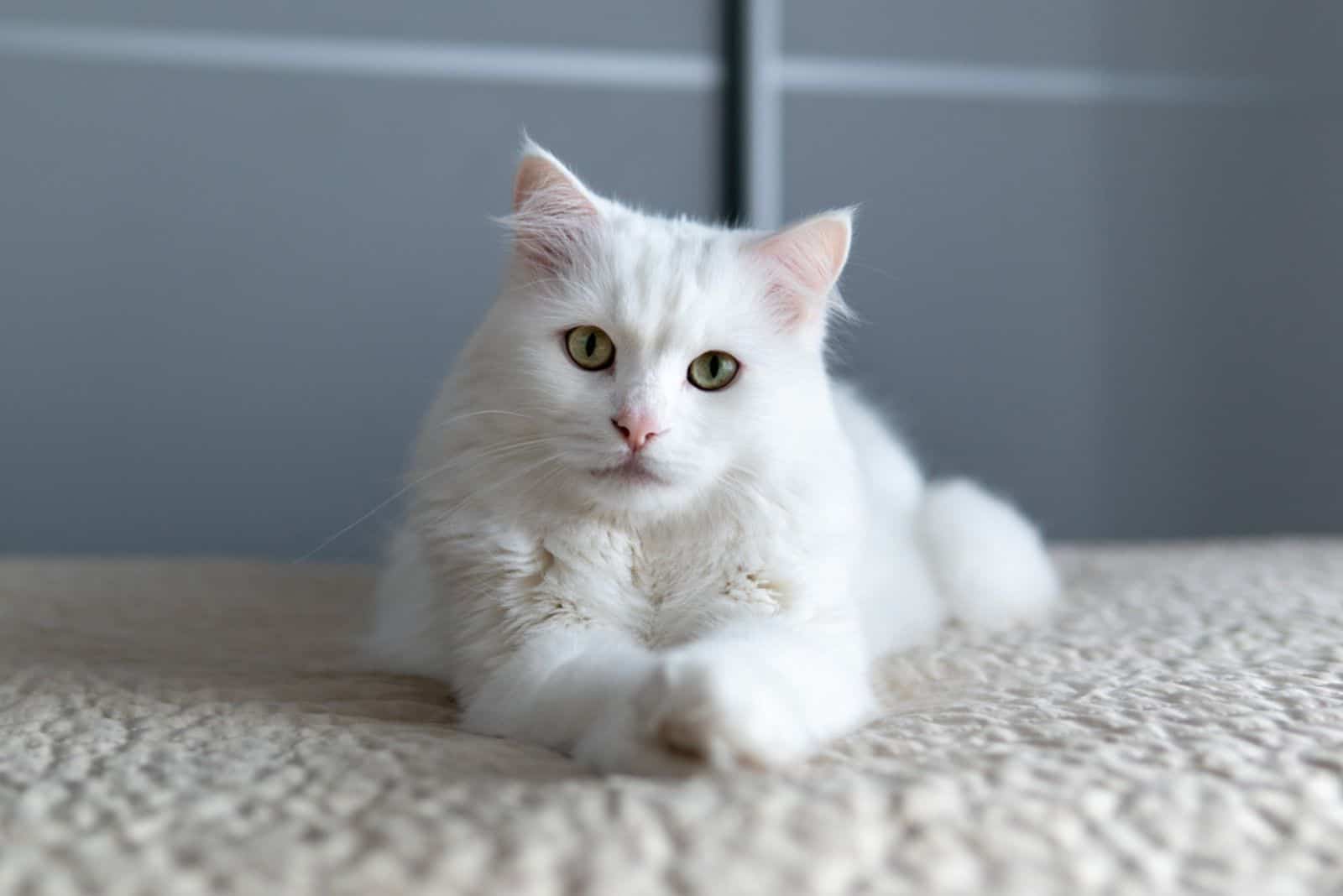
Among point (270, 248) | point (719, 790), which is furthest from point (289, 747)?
point (270, 248)

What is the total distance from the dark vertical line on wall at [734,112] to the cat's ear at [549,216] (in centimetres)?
156

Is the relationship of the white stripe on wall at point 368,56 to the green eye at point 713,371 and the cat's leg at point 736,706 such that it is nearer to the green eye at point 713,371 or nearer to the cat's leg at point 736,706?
the green eye at point 713,371

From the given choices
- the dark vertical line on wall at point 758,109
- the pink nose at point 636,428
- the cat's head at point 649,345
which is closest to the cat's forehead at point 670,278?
the cat's head at point 649,345

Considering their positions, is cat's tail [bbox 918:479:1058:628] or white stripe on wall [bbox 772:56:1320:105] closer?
cat's tail [bbox 918:479:1058:628]

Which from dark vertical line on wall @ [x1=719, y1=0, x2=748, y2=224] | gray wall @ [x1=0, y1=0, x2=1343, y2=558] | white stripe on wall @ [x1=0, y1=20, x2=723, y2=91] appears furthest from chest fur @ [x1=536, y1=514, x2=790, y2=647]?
white stripe on wall @ [x1=0, y1=20, x2=723, y2=91]

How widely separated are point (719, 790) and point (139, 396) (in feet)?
7.97

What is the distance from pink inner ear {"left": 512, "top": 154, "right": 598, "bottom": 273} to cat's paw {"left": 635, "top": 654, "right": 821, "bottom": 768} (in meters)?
0.60

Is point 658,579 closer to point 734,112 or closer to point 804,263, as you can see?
point 804,263

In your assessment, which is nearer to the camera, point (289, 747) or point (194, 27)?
point (289, 747)

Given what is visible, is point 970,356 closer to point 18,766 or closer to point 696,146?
point 696,146

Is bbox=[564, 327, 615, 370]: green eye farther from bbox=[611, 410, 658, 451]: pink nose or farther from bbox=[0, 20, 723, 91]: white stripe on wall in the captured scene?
bbox=[0, 20, 723, 91]: white stripe on wall

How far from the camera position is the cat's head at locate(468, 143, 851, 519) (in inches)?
46.6

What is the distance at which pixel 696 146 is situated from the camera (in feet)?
9.61

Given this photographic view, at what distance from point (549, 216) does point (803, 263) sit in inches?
12.0
